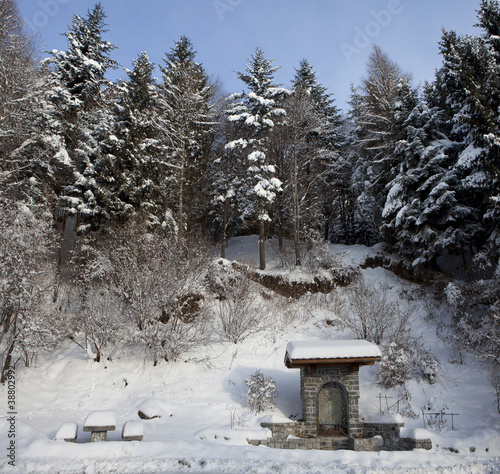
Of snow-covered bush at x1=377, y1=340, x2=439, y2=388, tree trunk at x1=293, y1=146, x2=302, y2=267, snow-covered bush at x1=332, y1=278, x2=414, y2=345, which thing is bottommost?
snow-covered bush at x1=377, y1=340, x2=439, y2=388

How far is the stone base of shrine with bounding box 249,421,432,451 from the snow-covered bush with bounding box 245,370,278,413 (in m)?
0.86

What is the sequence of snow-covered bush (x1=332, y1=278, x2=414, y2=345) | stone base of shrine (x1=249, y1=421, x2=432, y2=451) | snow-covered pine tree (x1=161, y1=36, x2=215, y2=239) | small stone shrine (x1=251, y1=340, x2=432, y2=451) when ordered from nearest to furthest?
stone base of shrine (x1=249, y1=421, x2=432, y2=451) → small stone shrine (x1=251, y1=340, x2=432, y2=451) → snow-covered bush (x1=332, y1=278, x2=414, y2=345) → snow-covered pine tree (x1=161, y1=36, x2=215, y2=239)

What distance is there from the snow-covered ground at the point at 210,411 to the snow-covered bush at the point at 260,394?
313mm

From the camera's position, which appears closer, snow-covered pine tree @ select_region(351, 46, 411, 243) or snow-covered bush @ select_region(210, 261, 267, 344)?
snow-covered bush @ select_region(210, 261, 267, 344)

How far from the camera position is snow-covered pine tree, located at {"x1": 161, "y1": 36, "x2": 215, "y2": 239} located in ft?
68.1

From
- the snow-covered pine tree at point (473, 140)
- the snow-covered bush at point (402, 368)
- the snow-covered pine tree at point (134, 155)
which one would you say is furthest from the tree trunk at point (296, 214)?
the snow-covered bush at point (402, 368)

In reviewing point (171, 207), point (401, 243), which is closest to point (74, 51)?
point (171, 207)

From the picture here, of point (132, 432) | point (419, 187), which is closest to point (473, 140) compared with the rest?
point (419, 187)

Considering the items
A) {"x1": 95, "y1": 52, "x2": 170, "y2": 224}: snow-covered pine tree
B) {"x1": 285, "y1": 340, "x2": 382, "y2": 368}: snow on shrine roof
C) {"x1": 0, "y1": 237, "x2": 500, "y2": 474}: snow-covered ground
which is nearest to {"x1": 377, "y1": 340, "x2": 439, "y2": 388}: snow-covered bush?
{"x1": 0, "y1": 237, "x2": 500, "y2": 474}: snow-covered ground

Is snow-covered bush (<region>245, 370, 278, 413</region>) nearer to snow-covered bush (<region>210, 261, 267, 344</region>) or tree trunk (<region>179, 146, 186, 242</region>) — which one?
snow-covered bush (<region>210, 261, 267, 344</region>)

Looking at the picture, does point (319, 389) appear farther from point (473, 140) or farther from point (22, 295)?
point (473, 140)

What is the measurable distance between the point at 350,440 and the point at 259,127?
16509 millimetres

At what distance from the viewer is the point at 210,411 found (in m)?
11.3

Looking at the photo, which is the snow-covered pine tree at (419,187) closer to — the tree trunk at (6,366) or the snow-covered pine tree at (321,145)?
the snow-covered pine tree at (321,145)
